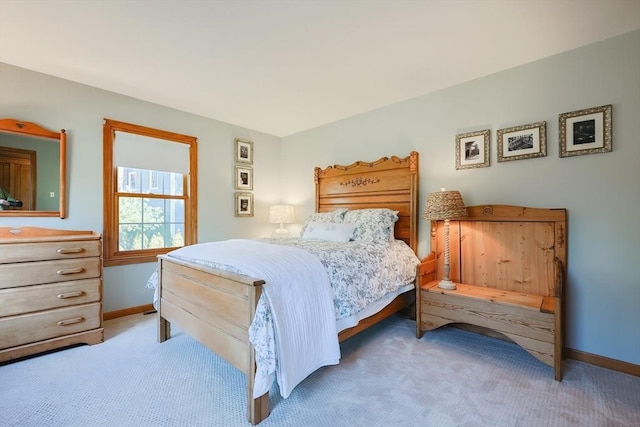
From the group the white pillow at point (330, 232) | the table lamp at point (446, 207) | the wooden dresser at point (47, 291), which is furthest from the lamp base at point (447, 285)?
the wooden dresser at point (47, 291)

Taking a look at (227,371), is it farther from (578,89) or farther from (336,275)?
(578,89)

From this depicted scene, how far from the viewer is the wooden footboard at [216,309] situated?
5.12 feet

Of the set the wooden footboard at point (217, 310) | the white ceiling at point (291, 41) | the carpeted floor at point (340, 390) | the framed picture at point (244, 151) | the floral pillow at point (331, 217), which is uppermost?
the white ceiling at point (291, 41)

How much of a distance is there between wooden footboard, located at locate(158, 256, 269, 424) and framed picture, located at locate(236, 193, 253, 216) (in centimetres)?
171

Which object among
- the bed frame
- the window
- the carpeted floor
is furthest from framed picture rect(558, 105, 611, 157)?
the window

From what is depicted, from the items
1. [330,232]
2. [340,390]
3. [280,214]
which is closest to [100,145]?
[280,214]

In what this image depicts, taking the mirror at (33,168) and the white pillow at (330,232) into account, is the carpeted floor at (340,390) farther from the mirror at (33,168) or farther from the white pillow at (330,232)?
the mirror at (33,168)

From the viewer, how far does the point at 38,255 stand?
226 centimetres

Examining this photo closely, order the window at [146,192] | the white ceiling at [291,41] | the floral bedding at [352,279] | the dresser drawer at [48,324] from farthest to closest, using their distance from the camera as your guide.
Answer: the window at [146,192] < the dresser drawer at [48,324] < the white ceiling at [291,41] < the floral bedding at [352,279]

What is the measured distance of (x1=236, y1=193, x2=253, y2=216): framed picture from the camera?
4.16 m

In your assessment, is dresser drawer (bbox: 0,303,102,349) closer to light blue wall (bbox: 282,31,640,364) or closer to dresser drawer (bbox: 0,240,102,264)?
dresser drawer (bbox: 0,240,102,264)

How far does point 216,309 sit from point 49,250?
5.34 feet

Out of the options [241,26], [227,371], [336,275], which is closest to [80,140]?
[241,26]

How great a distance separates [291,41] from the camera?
7.13ft
